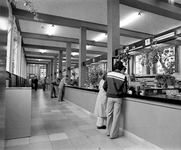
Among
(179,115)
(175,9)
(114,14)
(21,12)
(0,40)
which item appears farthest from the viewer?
(21,12)

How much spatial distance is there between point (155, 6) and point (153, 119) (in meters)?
4.65

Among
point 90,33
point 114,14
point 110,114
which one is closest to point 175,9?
point 114,14

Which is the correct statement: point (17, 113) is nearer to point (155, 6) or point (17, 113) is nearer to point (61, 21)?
point (61, 21)

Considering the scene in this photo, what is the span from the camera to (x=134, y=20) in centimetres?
696

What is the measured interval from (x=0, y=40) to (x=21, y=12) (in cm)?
539

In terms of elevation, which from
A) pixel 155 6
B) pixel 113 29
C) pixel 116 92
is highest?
pixel 155 6

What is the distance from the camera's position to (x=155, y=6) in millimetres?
5453

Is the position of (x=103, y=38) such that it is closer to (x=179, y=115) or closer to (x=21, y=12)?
(x=21, y=12)

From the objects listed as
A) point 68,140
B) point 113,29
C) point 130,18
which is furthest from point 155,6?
point 68,140

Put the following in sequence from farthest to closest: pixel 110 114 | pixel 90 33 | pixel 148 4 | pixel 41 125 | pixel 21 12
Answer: pixel 90 33 < pixel 21 12 < pixel 148 4 < pixel 41 125 < pixel 110 114

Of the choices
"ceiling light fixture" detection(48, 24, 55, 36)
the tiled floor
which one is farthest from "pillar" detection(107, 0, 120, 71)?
"ceiling light fixture" detection(48, 24, 55, 36)

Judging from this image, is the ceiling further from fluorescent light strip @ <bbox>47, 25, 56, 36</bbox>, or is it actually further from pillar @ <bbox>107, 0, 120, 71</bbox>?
pillar @ <bbox>107, 0, 120, 71</bbox>

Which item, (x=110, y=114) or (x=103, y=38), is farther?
(x=103, y=38)

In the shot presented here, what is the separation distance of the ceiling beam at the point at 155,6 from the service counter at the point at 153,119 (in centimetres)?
382
